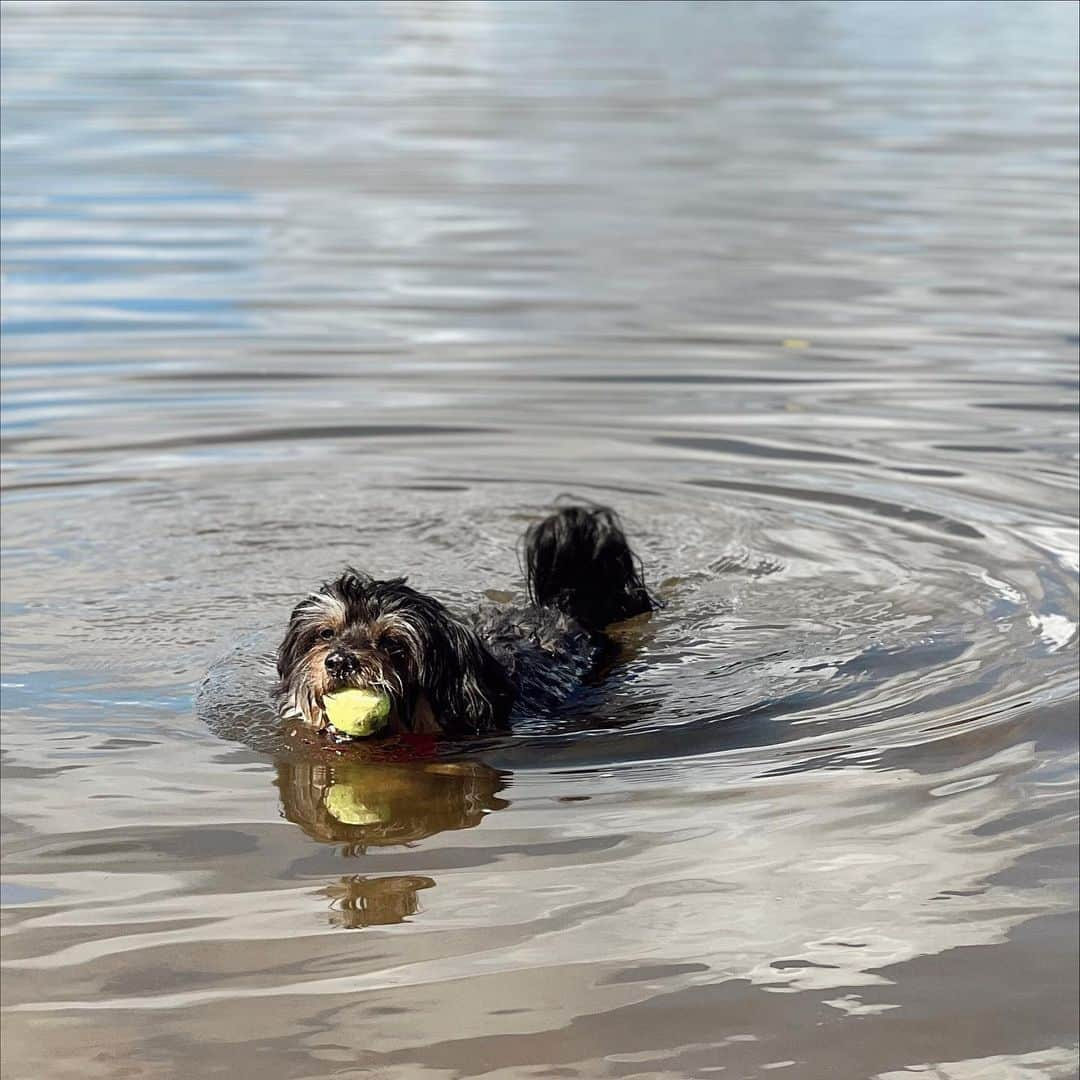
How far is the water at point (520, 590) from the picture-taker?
4.54 meters

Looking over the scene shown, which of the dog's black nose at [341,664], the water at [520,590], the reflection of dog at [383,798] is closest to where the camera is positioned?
the water at [520,590]

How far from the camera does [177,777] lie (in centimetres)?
582

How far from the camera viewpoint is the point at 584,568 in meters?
7.30

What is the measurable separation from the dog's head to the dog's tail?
1099 millimetres

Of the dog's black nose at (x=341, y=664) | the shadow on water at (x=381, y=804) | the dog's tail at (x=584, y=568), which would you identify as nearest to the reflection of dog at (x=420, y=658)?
the dog's black nose at (x=341, y=664)

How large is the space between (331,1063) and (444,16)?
33336mm

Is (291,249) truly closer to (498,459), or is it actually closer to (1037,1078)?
(498,459)

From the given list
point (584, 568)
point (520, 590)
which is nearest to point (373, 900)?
point (584, 568)

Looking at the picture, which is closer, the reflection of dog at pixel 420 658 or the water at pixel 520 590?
the water at pixel 520 590

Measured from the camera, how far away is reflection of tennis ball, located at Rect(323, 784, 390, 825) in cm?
567

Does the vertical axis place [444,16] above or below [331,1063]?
above

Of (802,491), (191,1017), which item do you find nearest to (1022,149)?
(802,491)

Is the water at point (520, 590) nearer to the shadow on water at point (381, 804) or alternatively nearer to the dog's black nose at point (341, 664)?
the shadow on water at point (381, 804)

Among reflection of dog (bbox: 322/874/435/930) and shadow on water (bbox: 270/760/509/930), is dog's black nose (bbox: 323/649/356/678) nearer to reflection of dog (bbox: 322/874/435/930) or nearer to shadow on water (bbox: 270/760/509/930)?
shadow on water (bbox: 270/760/509/930)
